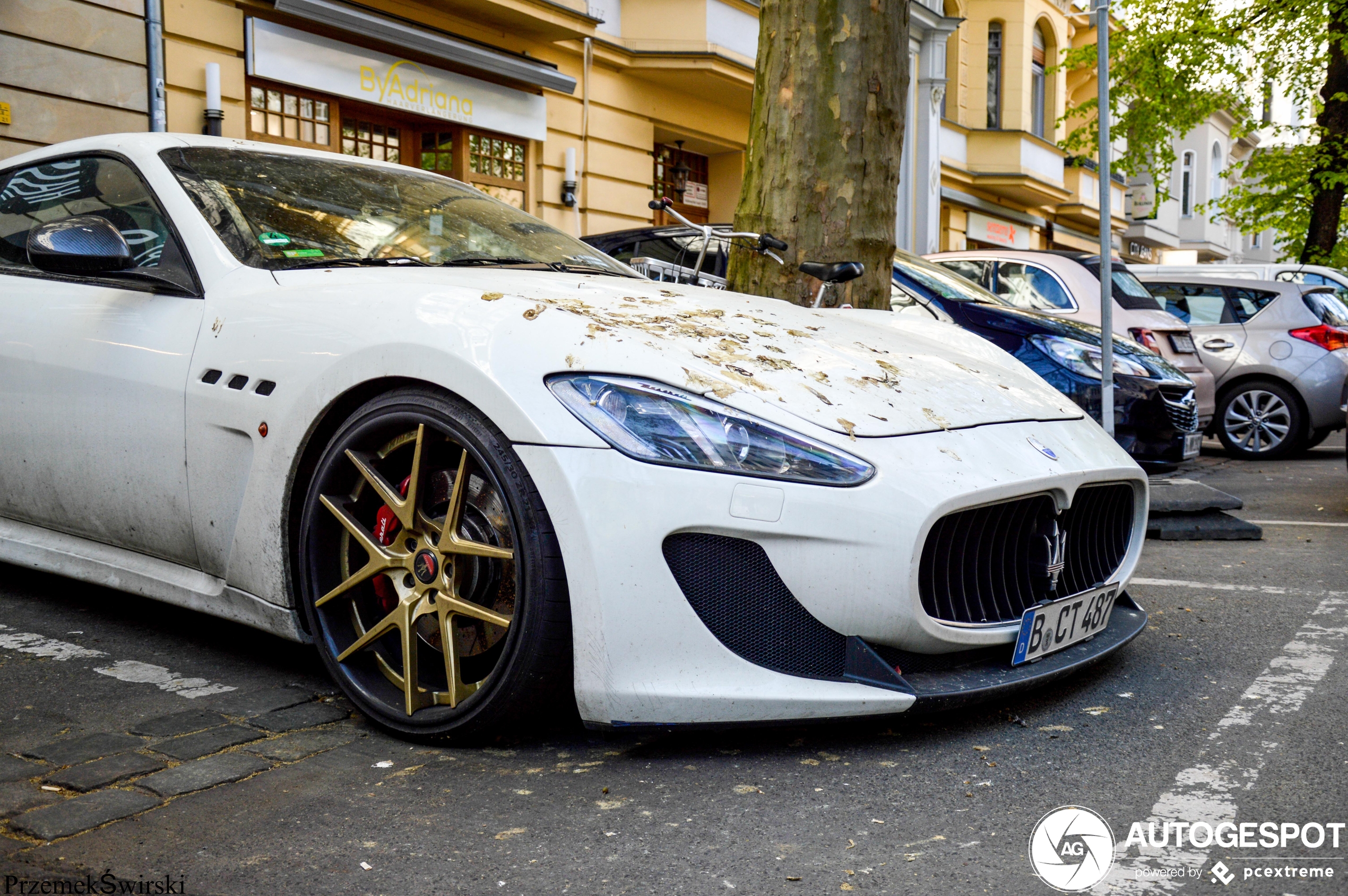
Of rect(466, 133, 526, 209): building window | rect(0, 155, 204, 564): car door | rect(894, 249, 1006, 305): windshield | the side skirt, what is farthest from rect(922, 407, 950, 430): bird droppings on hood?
rect(466, 133, 526, 209): building window

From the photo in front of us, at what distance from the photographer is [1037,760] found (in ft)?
8.16

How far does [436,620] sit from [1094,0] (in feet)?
16.1

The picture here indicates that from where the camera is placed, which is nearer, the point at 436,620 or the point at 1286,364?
the point at 436,620

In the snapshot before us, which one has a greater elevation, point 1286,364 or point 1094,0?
point 1094,0

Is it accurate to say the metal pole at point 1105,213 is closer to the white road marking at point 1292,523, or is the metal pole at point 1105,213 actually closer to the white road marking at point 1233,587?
the white road marking at point 1292,523

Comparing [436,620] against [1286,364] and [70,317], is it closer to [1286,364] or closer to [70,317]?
[70,317]

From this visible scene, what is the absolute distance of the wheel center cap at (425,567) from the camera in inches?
103

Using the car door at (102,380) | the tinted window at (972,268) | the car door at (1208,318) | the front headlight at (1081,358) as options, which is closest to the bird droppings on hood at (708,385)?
the car door at (102,380)

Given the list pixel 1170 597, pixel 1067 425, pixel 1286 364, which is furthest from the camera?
pixel 1286 364

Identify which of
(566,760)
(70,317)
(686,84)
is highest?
(686,84)

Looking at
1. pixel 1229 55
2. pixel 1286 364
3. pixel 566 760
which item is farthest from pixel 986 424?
pixel 1229 55

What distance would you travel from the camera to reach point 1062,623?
9.02 feet

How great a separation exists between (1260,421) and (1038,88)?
17510mm

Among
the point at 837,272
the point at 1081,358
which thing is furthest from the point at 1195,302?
the point at 837,272
